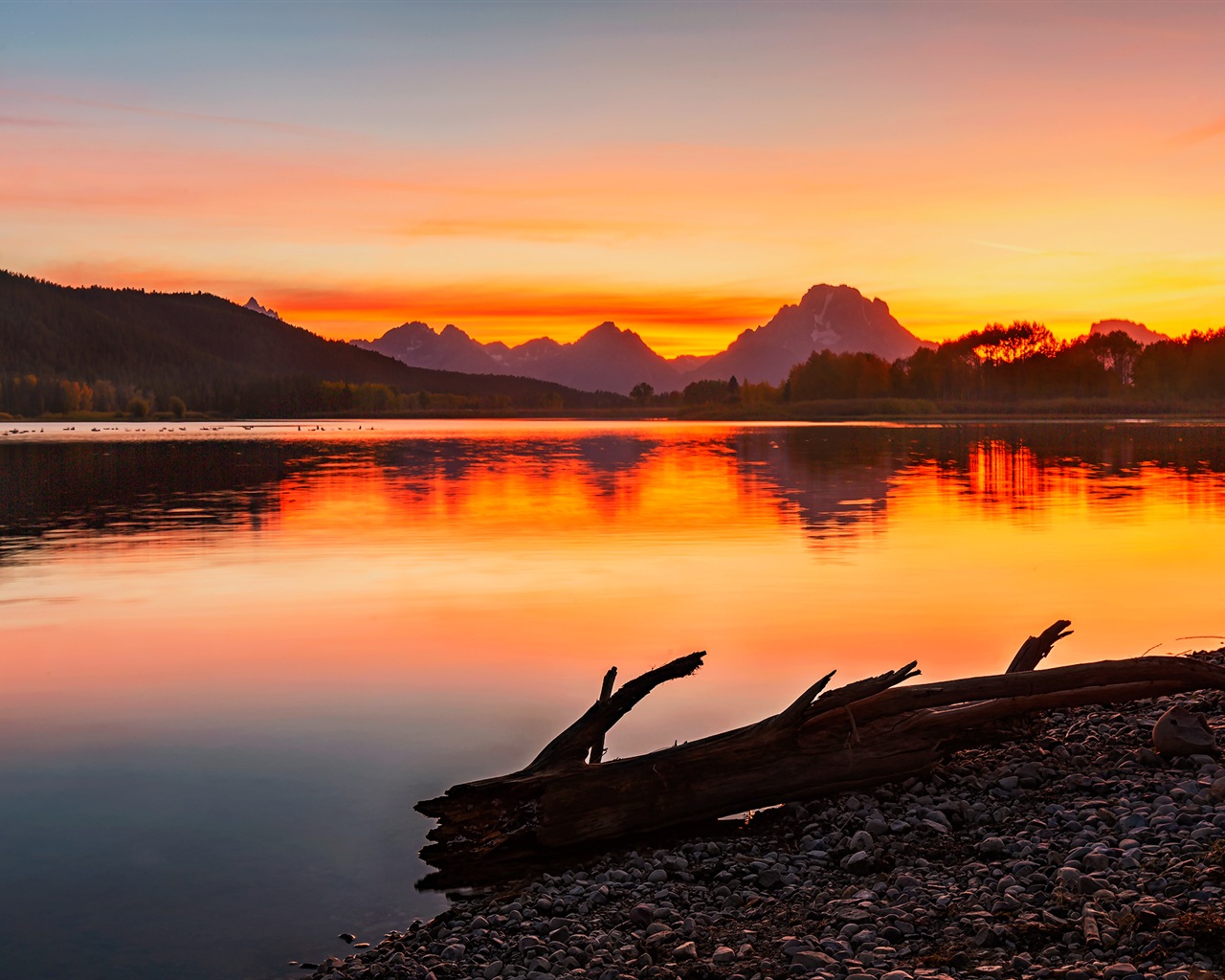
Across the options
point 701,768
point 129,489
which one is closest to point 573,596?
point 701,768

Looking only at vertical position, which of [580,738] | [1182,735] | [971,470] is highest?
[580,738]

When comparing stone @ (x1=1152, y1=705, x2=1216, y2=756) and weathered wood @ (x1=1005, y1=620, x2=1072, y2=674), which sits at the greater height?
Answer: weathered wood @ (x1=1005, y1=620, x2=1072, y2=674)

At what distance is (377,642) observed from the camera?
58.6ft

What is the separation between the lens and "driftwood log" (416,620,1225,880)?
402 inches

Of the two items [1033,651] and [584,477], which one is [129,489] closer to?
[584,477]

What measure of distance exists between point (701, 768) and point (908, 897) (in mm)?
2623

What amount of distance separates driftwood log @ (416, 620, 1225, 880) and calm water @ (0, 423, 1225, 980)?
2.36 feet

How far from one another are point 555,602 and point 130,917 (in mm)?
12757

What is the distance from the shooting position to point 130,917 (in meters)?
8.81

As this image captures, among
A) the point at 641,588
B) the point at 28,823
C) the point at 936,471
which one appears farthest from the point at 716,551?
the point at 936,471

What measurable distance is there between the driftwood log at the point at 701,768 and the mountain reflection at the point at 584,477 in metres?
18.0

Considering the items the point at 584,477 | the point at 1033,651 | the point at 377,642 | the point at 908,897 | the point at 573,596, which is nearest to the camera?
the point at 908,897

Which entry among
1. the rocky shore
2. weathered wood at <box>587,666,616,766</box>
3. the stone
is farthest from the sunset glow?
the stone

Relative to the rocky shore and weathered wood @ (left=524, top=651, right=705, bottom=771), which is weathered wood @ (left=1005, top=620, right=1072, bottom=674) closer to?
the rocky shore
